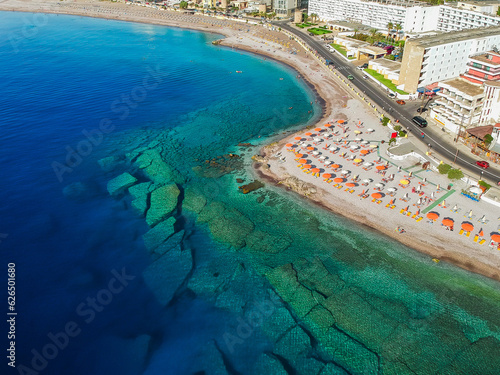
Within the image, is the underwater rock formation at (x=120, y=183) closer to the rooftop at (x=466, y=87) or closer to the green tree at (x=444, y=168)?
the green tree at (x=444, y=168)

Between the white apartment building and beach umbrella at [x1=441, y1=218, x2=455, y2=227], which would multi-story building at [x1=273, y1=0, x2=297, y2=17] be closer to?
the white apartment building

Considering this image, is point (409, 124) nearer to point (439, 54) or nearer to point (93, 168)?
point (439, 54)

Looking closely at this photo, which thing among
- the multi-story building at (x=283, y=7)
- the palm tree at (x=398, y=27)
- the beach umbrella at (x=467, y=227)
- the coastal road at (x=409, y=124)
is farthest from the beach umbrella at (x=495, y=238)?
the multi-story building at (x=283, y=7)

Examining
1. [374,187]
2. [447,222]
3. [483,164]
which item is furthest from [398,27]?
[447,222]

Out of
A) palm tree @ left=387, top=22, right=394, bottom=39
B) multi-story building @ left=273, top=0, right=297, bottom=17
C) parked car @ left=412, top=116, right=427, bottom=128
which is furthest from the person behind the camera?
multi-story building @ left=273, top=0, right=297, bottom=17

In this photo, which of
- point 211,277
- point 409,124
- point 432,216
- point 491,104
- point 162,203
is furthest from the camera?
point 409,124

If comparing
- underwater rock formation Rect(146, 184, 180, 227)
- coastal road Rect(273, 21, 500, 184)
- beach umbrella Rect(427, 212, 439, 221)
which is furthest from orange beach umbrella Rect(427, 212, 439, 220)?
underwater rock formation Rect(146, 184, 180, 227)
